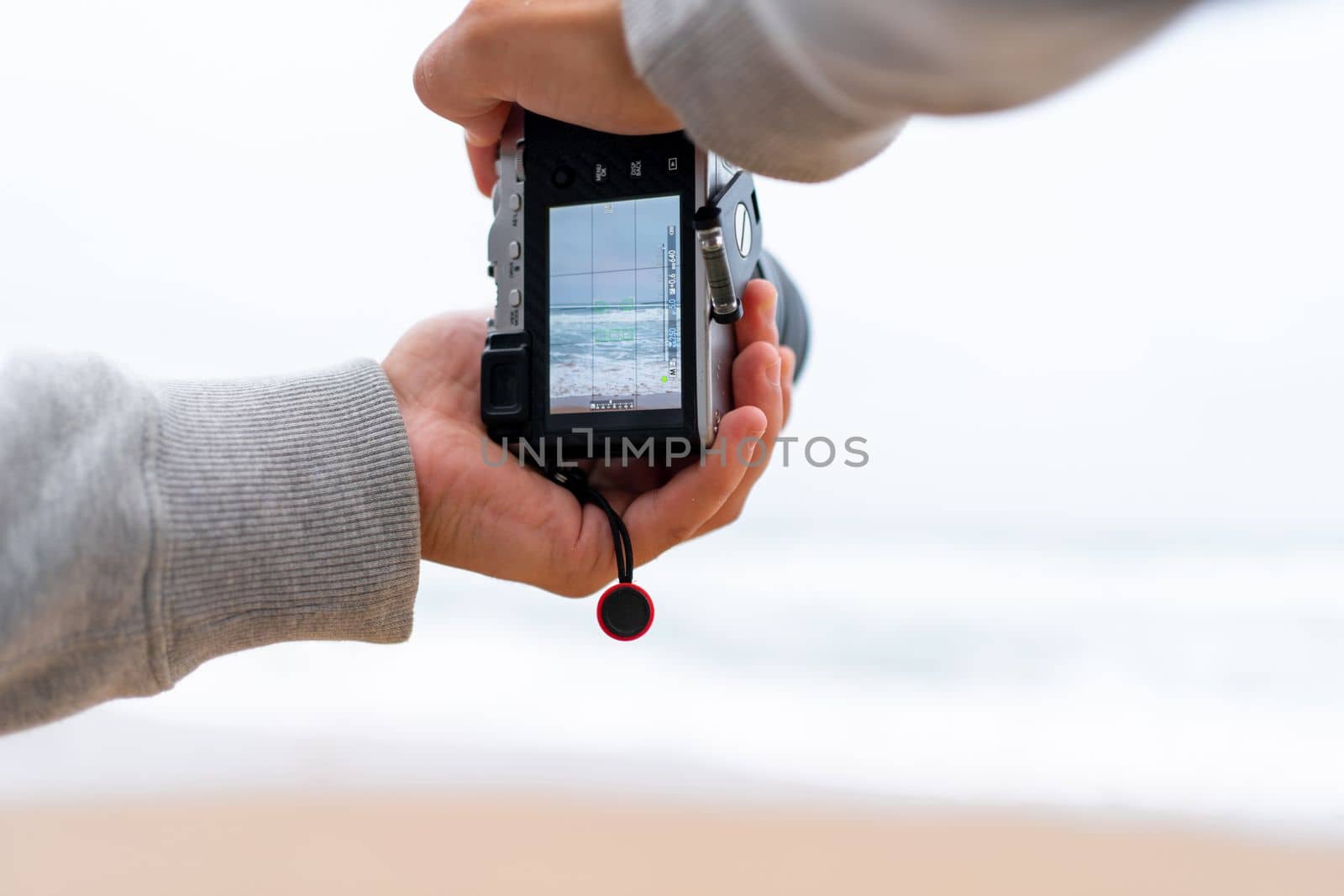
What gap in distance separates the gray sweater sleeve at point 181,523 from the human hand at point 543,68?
0.28m

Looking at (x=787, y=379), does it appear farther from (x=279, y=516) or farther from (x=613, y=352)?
(x=279, y=516)

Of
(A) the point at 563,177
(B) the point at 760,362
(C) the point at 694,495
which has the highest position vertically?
(A) the point at 563,177

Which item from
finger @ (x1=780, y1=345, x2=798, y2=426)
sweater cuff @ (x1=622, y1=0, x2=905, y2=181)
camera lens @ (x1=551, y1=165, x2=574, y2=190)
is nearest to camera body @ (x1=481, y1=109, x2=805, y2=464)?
camera lens @ (x1=551, y1=165, x2=574, y2=190)

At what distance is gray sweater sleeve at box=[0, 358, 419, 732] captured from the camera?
627 mm

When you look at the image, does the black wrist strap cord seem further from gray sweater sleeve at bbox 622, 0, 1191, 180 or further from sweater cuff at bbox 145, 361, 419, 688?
gray sweater sleeve at bbox 622, 0, 1191, 180

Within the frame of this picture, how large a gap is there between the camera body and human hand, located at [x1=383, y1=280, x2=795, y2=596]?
29mm

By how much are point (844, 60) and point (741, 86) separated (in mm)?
84

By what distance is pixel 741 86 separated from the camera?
0.59 meters

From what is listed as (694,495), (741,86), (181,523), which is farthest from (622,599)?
(741,86)

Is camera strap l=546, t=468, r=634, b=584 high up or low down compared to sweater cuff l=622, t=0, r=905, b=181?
down

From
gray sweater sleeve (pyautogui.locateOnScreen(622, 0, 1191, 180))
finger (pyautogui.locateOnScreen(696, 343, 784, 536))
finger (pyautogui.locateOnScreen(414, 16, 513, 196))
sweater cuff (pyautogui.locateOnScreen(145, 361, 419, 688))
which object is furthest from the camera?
finger (pyautogui.locateOnScreen(696, 343, 784, 536))

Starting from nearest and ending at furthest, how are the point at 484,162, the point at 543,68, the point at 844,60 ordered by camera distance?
the point at 844,60 < the point at 543,68 < the point at 484,162

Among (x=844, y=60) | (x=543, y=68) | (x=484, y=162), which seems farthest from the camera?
(x=484, y=162)

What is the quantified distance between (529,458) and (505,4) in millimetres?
409
